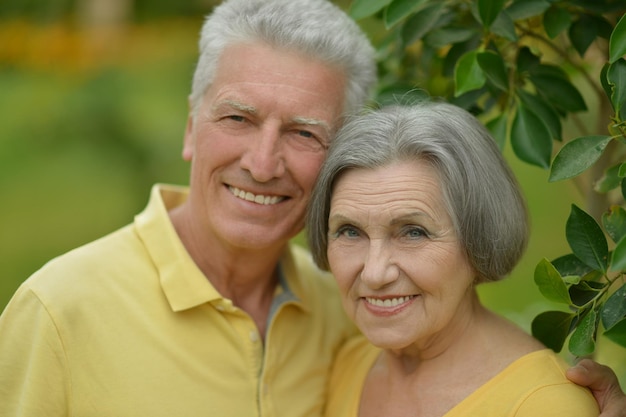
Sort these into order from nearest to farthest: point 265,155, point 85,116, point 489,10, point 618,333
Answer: point 618,333 < point 489,10 < point 265,155 < point 85,116

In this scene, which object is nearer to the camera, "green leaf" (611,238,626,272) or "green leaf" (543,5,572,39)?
"green leaf" (611,238,626,272)

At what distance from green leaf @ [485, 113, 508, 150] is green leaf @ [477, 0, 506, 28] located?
30 centimetres

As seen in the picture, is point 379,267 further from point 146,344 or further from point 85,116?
point 85,116

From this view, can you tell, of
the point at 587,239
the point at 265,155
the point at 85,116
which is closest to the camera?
the point at 587,239

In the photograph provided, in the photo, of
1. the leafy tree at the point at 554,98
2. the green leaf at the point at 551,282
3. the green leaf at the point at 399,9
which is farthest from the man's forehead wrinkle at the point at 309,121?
the green leaf at the point at 551,282

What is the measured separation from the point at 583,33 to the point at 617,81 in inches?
24.0

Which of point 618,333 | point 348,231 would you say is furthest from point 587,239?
point 348,231

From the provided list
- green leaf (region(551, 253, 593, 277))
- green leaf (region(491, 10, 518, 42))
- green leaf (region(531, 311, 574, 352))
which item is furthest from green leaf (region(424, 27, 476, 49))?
green leaf (region(531, 311, 574, 352))

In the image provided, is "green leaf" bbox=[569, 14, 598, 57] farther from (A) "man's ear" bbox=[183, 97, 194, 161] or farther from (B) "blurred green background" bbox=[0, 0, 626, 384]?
(B) "blurred green background" bbox=[0, 0, 626, 384]

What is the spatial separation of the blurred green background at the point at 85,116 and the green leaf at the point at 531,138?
520cm

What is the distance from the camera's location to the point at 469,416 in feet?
7.87

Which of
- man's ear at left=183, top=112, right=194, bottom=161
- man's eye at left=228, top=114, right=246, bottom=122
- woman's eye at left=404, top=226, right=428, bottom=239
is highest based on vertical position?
man's eye at left=228, top=114, right=246, bottom=122

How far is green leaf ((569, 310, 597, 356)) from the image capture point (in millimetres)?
2191

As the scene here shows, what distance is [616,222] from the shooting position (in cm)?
225
